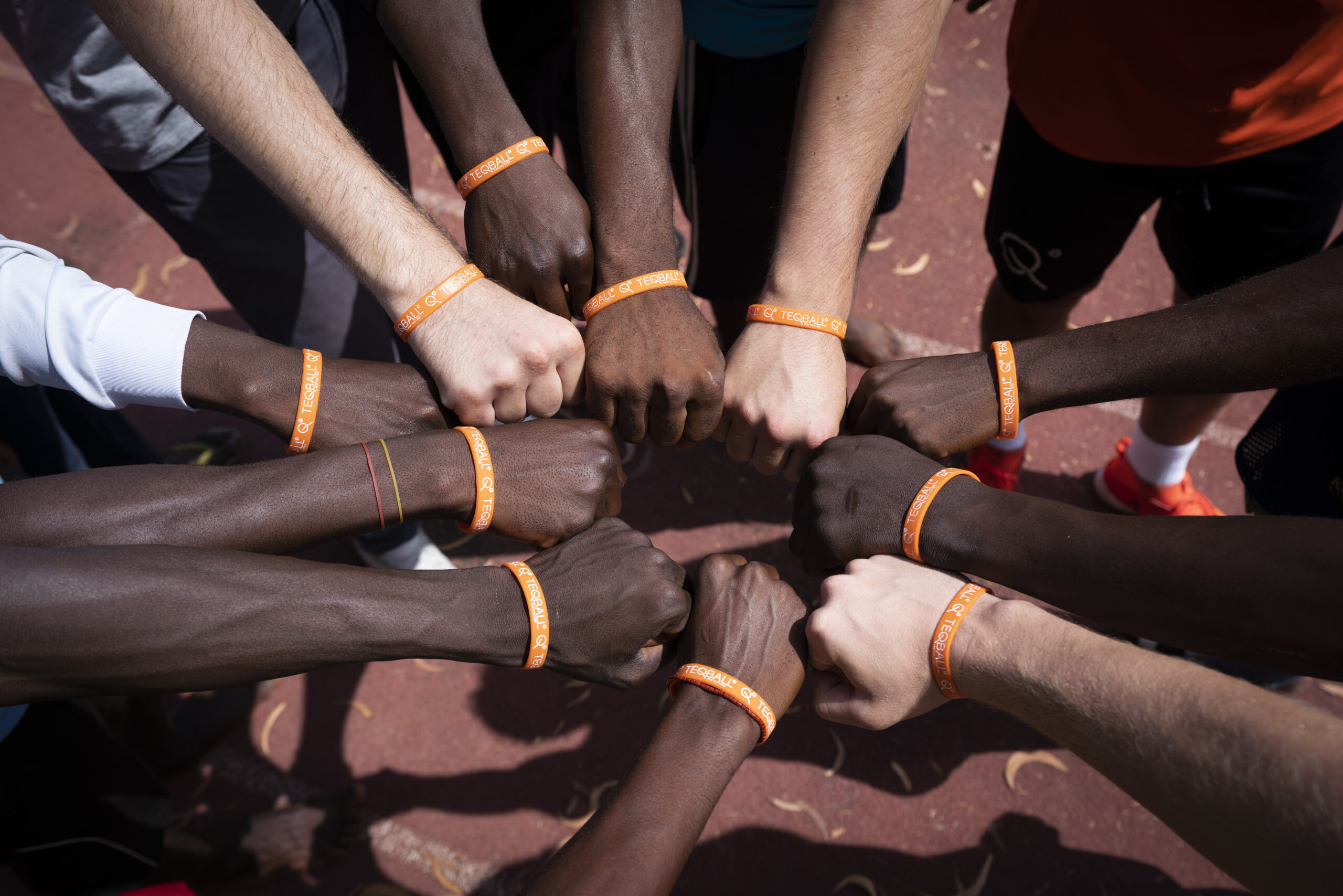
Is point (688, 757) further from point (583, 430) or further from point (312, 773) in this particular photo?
point (312, 773)

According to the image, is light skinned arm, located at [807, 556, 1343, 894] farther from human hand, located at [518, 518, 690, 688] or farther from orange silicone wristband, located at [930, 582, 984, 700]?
human hand, located at [518, 518, 690, 688]

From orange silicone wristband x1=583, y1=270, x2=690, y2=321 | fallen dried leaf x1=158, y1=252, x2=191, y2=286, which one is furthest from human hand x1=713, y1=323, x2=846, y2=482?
fallen dried leaf x1=158, y1=252, x2=191, y2=286

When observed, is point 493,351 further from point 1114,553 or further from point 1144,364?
point 1144,364

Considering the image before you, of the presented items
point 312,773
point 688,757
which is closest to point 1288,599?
point 688,757

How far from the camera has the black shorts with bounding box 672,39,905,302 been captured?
2.50 metres

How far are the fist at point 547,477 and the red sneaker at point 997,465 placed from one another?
1.98 meters

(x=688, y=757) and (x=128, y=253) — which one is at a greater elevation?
(x=128, y=253)

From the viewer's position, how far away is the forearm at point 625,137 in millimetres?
2066

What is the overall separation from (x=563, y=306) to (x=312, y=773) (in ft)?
7.01

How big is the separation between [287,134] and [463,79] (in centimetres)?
49

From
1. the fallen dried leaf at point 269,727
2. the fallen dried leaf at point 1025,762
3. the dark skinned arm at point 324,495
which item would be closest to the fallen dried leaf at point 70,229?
the fallen dried leaf at point 269,727

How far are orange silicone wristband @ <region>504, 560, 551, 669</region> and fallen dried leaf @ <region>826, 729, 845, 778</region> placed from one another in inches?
61.3

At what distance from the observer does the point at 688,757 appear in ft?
5.64

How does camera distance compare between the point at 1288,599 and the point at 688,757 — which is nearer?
the point at 1288,599
